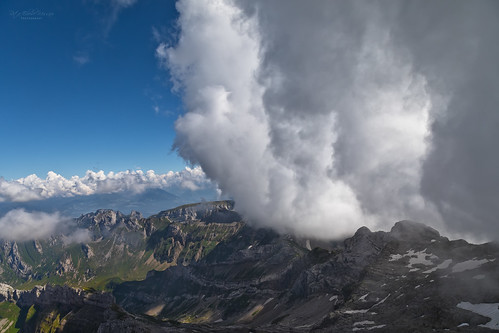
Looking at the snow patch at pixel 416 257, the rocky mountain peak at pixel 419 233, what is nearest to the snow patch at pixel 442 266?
the snow patch at pixel 416 257

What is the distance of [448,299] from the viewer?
100m

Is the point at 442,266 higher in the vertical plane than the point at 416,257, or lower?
lower

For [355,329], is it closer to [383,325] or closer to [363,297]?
[383,325]

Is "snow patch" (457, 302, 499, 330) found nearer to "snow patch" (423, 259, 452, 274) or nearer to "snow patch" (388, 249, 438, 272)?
"snow patch" (423, 259, 452, 274)

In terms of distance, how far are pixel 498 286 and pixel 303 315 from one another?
419 feet

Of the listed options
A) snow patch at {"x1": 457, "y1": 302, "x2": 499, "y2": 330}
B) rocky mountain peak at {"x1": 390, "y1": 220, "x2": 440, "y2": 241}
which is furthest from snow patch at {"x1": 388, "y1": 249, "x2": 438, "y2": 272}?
snow patch at {"x1": 457, "y1": 302, "x2": 499, "y2": 330}

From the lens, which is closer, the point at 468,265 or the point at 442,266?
the point at 468,265

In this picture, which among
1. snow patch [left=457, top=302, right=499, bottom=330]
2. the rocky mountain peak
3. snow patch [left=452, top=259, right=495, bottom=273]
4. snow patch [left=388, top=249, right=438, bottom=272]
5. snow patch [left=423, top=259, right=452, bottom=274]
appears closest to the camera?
snow patch [left=457, top=302, right=499, bottom=330]

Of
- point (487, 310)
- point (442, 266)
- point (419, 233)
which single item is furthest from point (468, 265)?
point (419, 233)

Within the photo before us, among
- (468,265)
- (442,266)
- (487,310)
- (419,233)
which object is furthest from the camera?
(419,233)

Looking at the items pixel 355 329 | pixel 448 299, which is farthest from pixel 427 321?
pixel 355 329

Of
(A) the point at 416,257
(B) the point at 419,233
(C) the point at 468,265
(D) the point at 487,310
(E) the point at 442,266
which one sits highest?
(B) the point at 419,233

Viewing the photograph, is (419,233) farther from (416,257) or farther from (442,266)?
→ (442,266)

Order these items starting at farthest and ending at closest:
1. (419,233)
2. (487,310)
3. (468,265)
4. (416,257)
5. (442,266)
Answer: (419,233), (416,257), (442,266), (468,265), (487,310)
